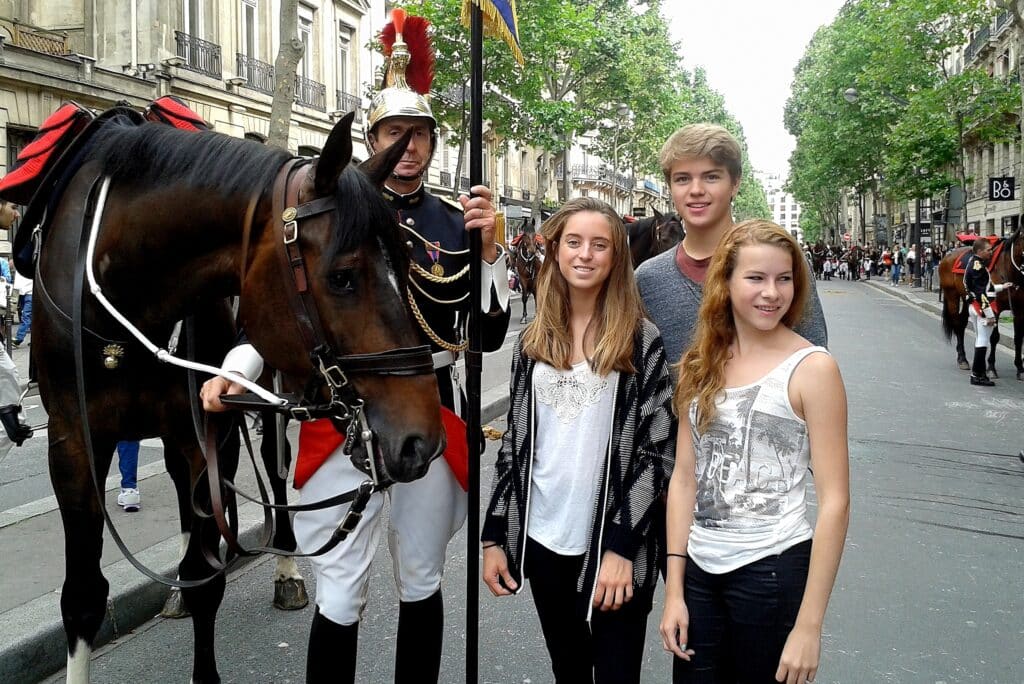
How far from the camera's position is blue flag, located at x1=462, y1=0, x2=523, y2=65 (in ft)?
10.0

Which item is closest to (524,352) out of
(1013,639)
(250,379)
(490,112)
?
(250,379)

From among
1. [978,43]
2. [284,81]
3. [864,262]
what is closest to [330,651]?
[284,81]

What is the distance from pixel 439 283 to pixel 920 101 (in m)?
32.7

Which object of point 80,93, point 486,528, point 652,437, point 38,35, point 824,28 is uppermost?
point 824,28

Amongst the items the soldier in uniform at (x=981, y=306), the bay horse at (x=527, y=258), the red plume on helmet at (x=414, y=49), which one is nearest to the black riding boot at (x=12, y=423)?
the red plume on helmet at (x=414, y=49)

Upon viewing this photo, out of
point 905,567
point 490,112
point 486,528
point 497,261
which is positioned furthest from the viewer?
point 490,112

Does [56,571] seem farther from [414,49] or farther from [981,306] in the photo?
[981,306]

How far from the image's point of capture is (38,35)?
1997 cm

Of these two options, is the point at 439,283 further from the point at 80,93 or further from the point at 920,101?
the point at 920,101

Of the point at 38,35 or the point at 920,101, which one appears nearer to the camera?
the point at 38,35

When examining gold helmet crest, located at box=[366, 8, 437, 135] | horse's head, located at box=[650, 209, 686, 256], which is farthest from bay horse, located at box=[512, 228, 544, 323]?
gold helmet crest, located at box=[366, 8, 437, 135]

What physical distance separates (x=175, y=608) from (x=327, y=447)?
2174 millimetres

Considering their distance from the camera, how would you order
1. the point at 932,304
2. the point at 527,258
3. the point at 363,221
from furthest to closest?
1. the point at 932,304
2. the point at 527,258
3. the point at 363,221

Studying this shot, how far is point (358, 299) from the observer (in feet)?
7.82
